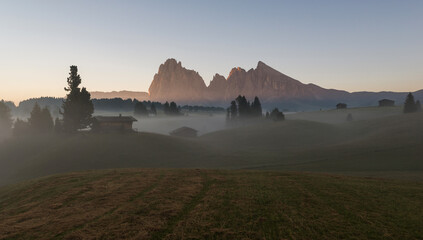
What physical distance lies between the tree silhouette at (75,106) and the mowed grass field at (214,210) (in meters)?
52.3

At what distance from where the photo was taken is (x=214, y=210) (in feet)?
45.9

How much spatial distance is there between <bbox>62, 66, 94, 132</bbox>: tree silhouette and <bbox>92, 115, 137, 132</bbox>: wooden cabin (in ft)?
12.2

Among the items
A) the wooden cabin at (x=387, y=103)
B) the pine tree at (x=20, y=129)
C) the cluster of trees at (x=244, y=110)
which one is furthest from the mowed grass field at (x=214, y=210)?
the wooden cabin at (x=387, y=103)

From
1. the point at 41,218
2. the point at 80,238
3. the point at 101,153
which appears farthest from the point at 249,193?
the point at 101,153

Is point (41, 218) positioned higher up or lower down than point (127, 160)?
higher up

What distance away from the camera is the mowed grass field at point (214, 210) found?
1122 cm

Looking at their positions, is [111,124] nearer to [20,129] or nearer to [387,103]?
[20,129]

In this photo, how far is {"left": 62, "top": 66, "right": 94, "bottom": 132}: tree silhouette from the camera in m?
68.4

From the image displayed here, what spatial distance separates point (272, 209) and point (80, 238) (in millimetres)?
10916

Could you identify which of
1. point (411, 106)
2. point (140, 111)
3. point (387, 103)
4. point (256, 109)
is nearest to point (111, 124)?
point (256, 109)

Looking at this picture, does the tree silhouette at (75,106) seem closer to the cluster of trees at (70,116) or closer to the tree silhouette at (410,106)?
the cluster of trees at (70,116)

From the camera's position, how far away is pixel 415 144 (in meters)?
50.2

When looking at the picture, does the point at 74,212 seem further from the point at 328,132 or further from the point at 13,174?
the point at 328,132

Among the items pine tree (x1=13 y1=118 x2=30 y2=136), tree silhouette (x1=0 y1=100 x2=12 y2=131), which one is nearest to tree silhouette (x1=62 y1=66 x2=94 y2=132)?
pine tree (x1=13 y1=118 x2=30 y2=136)
